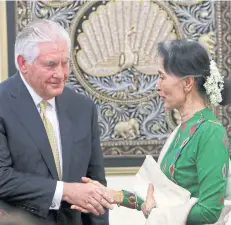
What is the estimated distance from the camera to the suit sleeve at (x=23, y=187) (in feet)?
8.07

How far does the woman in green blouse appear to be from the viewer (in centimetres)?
239

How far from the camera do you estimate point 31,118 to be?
2.56 m

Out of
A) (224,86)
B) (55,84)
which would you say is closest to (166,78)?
(224,86)

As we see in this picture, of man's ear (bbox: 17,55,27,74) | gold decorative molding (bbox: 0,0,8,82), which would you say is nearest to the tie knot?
man's ear (bbox: 17,55,27,74)

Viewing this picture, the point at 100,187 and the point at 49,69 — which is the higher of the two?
the point at 49,69

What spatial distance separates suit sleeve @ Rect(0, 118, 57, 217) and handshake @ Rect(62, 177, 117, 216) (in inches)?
2.5

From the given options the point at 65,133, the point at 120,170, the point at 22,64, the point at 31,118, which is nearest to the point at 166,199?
the point at 65,133

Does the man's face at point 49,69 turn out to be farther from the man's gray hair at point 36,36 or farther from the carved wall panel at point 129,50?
the carved wall panel at point 129,50

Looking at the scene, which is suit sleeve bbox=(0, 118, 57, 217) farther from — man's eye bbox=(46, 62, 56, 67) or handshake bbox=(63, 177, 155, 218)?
man's eye bbox=(46, 62, 56, 67)

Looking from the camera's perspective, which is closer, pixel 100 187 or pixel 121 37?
pixel 100 187

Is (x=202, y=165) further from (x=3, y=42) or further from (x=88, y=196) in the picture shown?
(x=3, y=42)

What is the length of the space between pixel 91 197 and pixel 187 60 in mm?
589

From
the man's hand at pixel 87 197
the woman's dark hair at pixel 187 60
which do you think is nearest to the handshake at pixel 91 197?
the man's hand at pixel 87 197

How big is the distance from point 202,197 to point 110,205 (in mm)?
398
